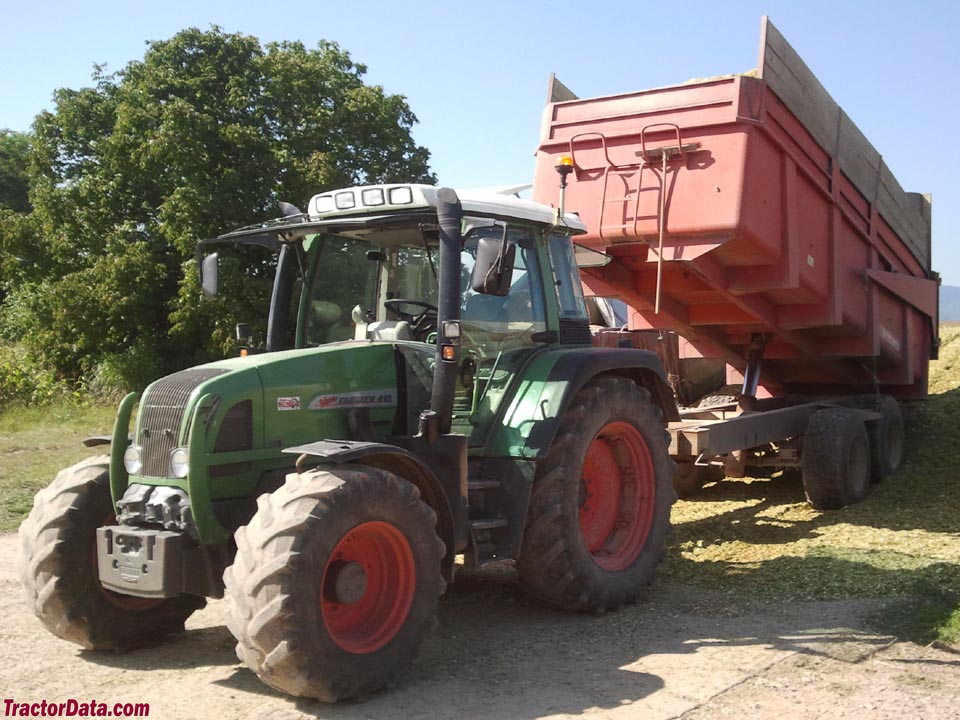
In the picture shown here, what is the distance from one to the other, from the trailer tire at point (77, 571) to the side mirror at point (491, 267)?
2.10 meters

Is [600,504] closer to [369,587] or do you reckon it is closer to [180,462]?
[369,587]

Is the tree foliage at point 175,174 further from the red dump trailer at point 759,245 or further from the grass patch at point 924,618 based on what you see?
the grass patch at point 924,618

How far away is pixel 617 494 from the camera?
6.24m

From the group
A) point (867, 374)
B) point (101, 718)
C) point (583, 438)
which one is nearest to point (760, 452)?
point (867, 374)

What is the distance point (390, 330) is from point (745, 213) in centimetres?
305

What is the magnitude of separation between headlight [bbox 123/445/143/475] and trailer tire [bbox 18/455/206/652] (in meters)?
0.25

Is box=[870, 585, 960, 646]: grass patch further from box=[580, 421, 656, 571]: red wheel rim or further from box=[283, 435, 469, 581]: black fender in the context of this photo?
box=[283, 435, 469, 581]: black fender

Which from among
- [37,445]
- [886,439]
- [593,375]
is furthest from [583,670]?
[37,445]

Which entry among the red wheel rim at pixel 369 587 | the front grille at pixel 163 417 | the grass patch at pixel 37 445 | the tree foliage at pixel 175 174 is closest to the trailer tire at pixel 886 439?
the red wheel rim at pixel 369 587

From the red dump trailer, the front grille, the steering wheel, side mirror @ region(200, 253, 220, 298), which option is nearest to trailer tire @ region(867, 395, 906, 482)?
the red dump trailer

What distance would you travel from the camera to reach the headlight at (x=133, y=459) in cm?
472

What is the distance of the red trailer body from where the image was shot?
287 inches

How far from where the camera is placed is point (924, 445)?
403 inches

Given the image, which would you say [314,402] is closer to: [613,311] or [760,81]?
[760,81]
